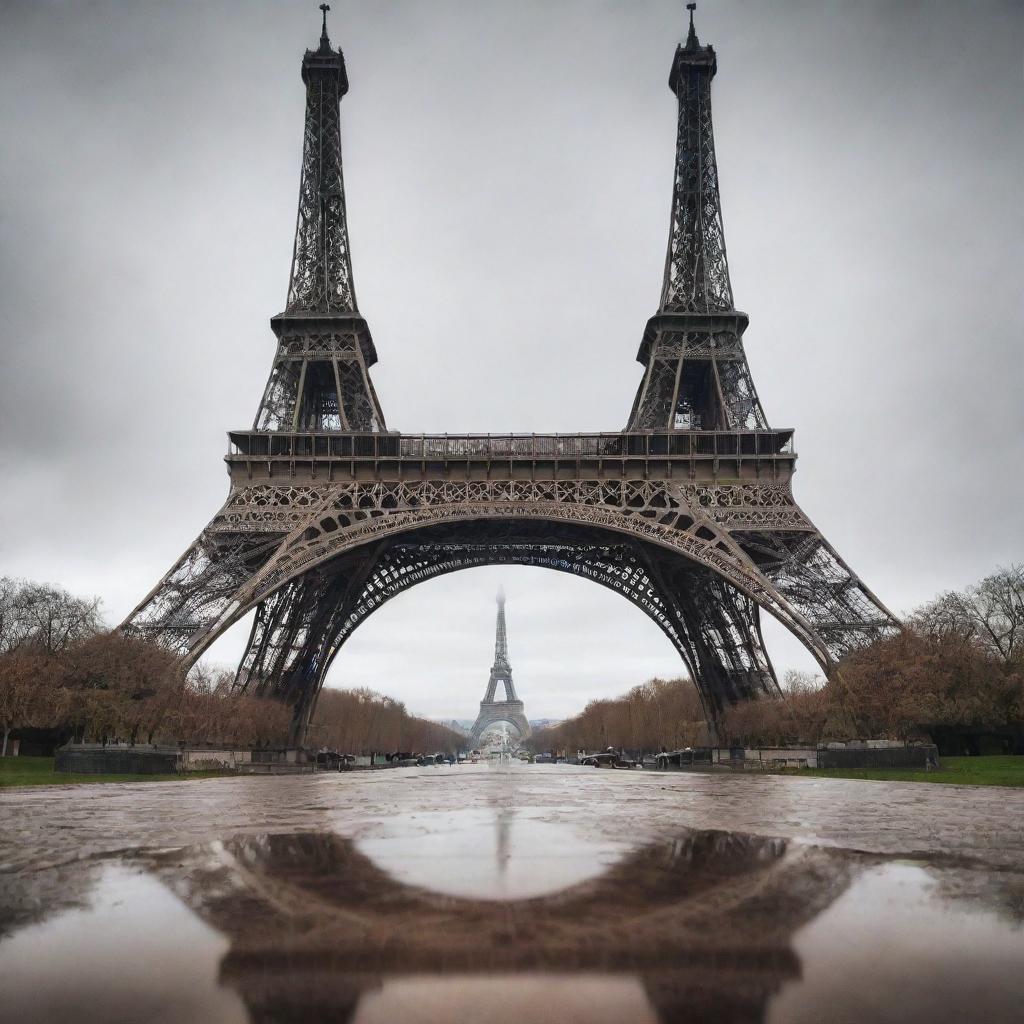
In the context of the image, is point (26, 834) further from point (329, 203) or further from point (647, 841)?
point (329, 203)

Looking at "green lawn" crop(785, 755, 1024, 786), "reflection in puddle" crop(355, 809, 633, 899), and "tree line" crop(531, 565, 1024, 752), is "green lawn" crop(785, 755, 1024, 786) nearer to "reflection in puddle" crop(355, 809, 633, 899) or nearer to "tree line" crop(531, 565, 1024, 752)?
"tree line" crop(531, 565, 1024, 752)

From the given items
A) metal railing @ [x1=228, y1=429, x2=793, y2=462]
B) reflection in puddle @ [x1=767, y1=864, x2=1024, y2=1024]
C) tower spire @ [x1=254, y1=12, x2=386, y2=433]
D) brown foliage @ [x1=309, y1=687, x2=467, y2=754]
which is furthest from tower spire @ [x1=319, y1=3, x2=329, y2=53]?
reflection in puddle @ [x1=767, y1=864, x2=1024, y2=1024]

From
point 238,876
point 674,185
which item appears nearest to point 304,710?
point 674,185

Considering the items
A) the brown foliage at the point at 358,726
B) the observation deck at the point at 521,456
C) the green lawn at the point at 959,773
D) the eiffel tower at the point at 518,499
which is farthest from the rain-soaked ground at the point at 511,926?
the brown foliage at the point at 358,726

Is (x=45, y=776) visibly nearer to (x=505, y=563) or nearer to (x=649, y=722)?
(x=505, y=563)

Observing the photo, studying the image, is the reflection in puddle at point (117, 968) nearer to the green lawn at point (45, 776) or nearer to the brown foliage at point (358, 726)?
the green lawn at point (45, 776)

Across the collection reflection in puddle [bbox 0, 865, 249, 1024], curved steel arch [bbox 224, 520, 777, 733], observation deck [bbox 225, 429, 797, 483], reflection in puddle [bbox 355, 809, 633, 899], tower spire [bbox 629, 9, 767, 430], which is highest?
tower spire [bbox 629, 9, 767, 430]

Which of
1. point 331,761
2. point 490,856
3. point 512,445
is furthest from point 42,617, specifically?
point 490,856
